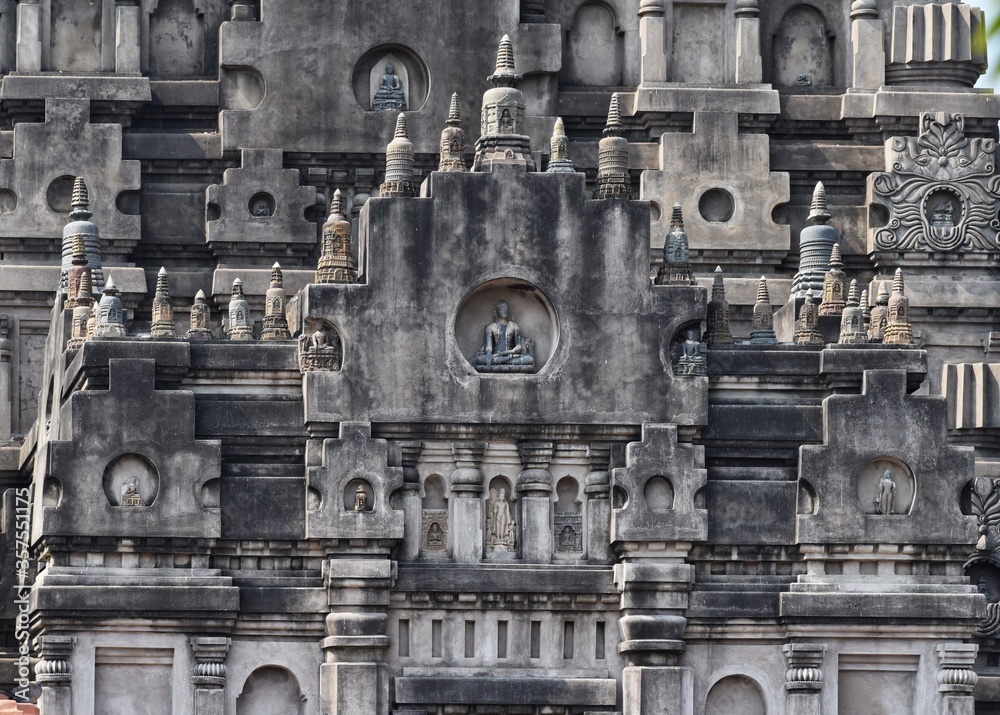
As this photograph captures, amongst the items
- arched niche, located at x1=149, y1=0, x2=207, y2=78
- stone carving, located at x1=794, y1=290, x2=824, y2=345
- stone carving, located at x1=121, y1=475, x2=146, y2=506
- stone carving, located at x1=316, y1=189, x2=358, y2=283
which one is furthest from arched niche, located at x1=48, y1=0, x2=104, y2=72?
stone carving, located at x1=794, y1=290, x2=824, y2=345

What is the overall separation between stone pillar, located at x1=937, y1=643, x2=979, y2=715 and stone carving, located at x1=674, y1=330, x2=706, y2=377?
5.44 m

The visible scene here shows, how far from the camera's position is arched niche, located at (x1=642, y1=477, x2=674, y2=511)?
150ft

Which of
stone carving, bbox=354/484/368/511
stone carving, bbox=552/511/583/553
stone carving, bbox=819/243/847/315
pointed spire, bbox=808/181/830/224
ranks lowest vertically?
stone carving, bbox=552/511/583/553

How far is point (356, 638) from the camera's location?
1773 inches

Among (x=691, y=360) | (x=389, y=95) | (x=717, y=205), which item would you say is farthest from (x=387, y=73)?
(x=691, y=360)

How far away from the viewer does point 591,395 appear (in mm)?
45969

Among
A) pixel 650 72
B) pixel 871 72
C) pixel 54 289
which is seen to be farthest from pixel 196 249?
pixel 871 72

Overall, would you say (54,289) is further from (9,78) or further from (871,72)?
(871,72)

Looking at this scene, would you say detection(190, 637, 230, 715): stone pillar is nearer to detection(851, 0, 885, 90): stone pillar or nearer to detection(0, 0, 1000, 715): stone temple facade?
detection(0, 0, 1000, 715): stone temple facade

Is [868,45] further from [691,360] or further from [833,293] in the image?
[691,360]

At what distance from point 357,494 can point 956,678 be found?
30.4 feet

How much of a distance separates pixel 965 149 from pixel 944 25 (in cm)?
229

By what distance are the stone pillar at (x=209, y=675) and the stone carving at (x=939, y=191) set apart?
615 inches

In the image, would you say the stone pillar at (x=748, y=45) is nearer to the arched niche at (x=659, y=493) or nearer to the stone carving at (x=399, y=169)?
the stone carving at (x=399, y=169)
